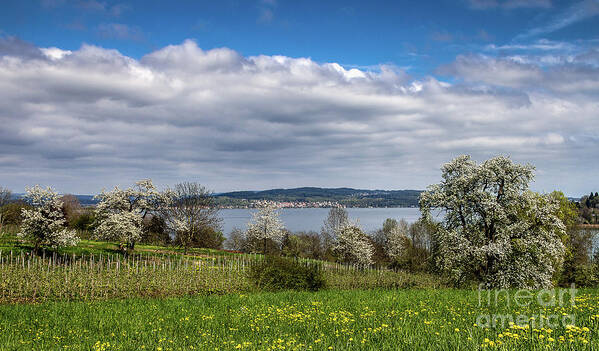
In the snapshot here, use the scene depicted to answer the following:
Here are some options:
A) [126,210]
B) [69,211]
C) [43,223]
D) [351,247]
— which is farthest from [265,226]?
[69,211]

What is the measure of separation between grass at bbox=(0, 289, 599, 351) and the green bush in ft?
25.7

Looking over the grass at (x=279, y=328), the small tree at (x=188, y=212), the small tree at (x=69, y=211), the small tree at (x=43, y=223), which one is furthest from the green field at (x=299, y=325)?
the small tree at (x=69, y=211)

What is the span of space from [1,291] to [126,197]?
20.4 m

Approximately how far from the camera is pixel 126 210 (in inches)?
1457

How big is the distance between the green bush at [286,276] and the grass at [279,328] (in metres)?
7.83

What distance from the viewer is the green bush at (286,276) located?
20.8m

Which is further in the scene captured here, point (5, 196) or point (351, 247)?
point (5, 196)

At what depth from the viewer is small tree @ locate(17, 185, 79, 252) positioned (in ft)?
86.5

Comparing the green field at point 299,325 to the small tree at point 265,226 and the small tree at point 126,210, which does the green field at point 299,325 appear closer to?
the small tree at point 126,210

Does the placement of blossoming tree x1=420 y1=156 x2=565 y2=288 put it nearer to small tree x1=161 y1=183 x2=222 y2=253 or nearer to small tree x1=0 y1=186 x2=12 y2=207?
small tree x1=161 y1=183 x2=222 y2=253

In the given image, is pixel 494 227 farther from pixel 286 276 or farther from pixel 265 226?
pixel 265 226

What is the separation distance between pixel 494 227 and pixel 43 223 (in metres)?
30.4

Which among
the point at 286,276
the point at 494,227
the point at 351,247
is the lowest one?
the point at 351,247

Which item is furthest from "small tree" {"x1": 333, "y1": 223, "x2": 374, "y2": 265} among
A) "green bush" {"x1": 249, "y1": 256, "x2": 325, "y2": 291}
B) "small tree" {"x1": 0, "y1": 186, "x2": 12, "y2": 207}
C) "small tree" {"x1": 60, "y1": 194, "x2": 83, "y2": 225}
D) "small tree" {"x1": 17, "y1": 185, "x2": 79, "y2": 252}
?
"small tree" {"x1": 0, "y1": 186, "x2": 12, "y2": 207}
